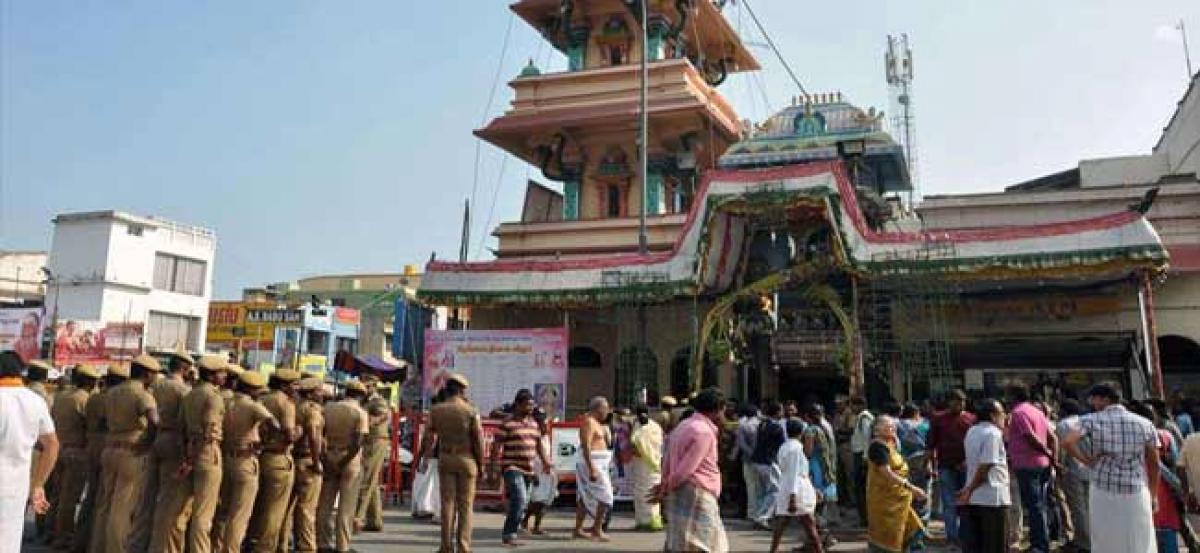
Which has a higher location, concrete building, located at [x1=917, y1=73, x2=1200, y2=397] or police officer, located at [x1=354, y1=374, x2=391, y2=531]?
concrete building, located at [x1=917, y1=73, x2=1200, y2=397]

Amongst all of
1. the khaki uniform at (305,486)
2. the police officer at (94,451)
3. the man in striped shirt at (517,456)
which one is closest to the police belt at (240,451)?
the khaki uniform at (305,486)

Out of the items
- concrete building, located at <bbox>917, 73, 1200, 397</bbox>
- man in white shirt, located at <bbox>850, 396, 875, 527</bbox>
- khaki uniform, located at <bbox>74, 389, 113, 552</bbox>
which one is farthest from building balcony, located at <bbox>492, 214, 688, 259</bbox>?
khaki uniform, located at <bbox>74, 389, 113, 552</bbox>

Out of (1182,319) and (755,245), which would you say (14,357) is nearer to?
(755,245)

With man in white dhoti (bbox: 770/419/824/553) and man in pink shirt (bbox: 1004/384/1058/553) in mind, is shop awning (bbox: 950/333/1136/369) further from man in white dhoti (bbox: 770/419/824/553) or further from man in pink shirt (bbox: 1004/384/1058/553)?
man in white dhoti (bbox: 770/419/824/553)

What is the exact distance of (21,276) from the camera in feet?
170

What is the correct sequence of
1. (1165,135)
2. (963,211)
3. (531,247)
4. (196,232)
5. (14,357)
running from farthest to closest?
(196,232), (1165,135), (531,247), (963,211), (14,357)

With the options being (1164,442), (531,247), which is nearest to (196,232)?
(531,247)

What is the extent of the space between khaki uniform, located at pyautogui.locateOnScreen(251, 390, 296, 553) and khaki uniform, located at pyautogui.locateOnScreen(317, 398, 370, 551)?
790 millimetres

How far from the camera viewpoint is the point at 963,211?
60.0ft

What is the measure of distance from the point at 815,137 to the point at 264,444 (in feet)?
48.0

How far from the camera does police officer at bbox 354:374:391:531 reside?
10.3 meters

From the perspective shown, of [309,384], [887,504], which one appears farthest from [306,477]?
[887,504]

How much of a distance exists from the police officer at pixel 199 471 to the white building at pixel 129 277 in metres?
38.7

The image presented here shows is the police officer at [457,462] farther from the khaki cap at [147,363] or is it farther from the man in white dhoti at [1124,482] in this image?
the man in white dhoti at [1124,482]
